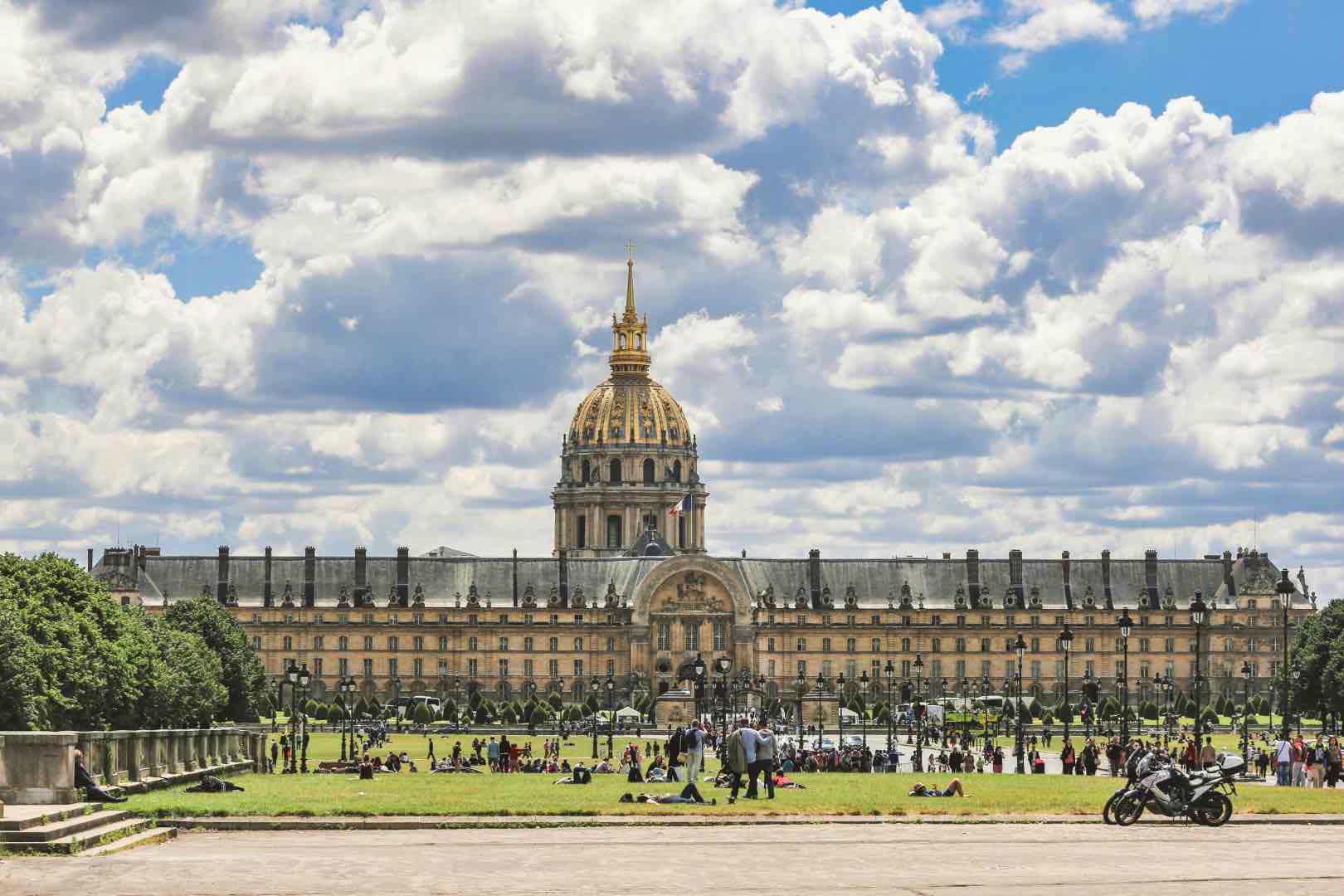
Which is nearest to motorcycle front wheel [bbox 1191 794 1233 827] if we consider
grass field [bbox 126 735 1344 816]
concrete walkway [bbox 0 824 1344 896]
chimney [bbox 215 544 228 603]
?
concrete walkway [bbox 0 824 1344 896]

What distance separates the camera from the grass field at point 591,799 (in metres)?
42.2

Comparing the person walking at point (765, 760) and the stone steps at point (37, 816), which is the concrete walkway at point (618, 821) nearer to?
the stone steps at point (37, 816)

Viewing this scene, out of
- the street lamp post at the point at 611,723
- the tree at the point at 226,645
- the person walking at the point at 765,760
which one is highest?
the tree at the point at 226,645

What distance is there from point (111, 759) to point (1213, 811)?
64.4ft

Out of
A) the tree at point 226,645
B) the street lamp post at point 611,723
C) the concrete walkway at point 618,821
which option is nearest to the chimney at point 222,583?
the street lamp post at point 611,723

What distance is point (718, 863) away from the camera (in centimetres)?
3375

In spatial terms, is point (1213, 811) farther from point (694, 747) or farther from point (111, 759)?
point (111, 759)

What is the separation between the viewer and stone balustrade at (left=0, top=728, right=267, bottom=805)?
37.6 metres

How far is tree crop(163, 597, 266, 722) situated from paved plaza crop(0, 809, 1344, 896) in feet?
250

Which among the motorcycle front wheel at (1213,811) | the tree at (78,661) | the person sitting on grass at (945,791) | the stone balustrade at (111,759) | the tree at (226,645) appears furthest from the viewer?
the tree at (226,645)

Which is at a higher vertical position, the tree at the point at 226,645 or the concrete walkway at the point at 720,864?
the tree at the point at 226,645

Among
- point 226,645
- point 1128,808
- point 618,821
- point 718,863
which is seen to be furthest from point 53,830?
point 226,645

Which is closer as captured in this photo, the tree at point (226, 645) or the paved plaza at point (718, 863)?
the paved plaza at point (718, 863)

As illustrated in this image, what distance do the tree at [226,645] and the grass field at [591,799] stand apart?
5339 centimetres
